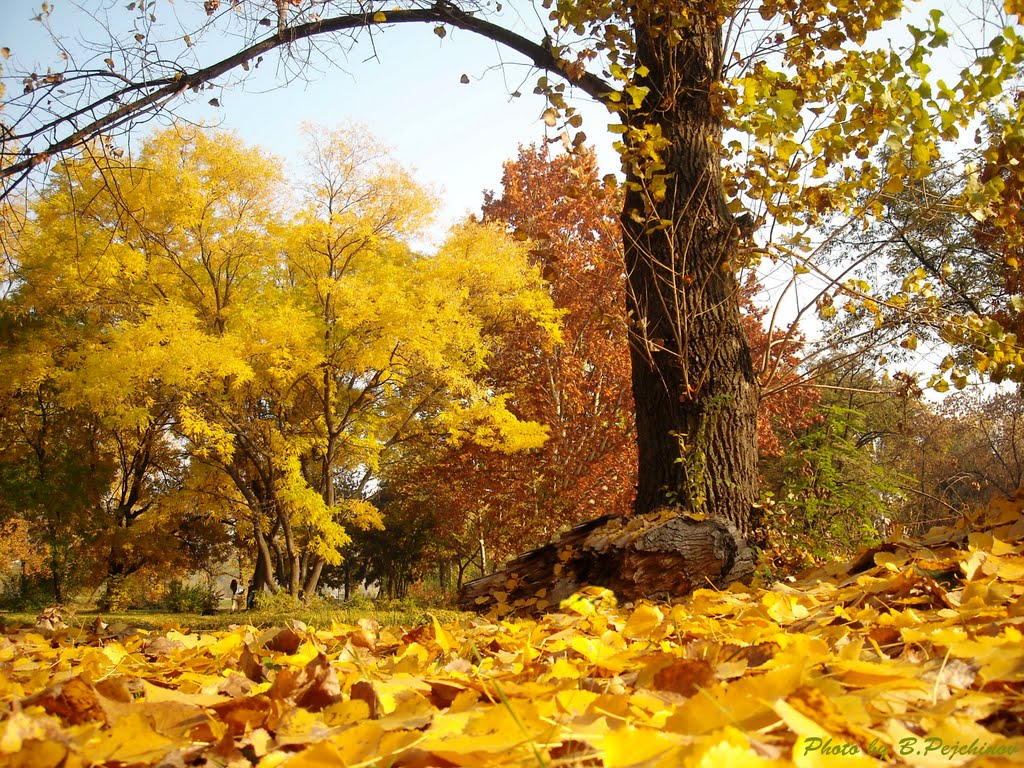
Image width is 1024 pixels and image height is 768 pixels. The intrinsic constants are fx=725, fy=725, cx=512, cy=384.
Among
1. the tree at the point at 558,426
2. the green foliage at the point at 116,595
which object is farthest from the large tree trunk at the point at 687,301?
the green foliage at the point at 116,595

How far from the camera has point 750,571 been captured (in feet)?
8.35

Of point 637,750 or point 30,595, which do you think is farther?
point 30,595

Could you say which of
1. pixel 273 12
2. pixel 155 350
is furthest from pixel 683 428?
pixel 155 350

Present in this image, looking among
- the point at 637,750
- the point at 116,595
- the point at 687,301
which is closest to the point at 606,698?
the point at 637,750

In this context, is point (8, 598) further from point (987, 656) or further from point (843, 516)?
point (987, 656)

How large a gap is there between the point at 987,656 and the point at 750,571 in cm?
196

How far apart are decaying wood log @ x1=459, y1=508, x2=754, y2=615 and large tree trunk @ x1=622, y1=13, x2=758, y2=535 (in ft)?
0.75

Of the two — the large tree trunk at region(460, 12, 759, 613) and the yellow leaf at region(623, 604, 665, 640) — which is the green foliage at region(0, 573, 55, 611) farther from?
the yellow leaf at region(623, 604, 665, 640)

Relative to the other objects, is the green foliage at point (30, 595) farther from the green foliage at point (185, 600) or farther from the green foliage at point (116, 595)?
the green foliage at point (185, 600)

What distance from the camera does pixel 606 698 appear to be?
67cm

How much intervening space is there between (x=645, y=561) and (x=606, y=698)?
1.88 metres

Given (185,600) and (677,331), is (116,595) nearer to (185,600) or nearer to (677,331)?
(185,600)

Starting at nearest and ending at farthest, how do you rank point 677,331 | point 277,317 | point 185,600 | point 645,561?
point 645,561
point 677,331
point 277,317
point 185,600

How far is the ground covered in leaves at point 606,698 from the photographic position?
0.51 metres
